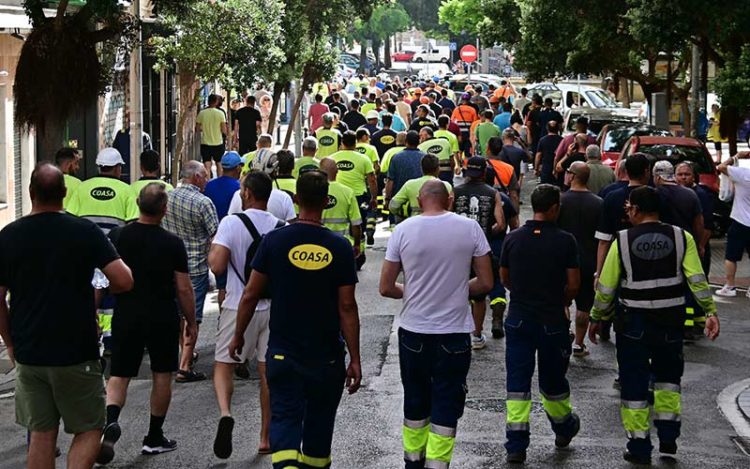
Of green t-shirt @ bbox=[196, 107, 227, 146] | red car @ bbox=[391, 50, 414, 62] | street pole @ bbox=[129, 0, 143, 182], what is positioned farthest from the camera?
red car @ bbox=[391, 50, 414, 62]

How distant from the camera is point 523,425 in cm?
984

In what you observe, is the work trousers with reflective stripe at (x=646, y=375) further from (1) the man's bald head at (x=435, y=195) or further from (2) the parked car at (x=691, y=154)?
(2) the parked car at (x=691, y=154)

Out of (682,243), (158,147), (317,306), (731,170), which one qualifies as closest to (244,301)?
(317,306)

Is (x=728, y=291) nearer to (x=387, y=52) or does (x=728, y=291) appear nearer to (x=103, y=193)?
(x=103, y=193)

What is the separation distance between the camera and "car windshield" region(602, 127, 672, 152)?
2567cm

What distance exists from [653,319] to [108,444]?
3646mm

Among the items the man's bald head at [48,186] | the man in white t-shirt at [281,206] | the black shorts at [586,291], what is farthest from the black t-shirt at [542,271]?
the black shorts at [586,291]

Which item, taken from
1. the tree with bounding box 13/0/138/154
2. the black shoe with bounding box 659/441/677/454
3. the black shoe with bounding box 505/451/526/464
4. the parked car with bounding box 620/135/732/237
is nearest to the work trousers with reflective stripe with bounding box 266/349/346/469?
the black shoe with bounding box 505/451/526/464

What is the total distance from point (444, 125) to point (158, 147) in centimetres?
1042

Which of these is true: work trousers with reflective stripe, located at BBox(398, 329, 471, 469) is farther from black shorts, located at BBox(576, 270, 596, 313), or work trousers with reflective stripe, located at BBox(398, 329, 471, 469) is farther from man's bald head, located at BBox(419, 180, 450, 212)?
black shorts, located at BBox(576, 270, 596, 313)

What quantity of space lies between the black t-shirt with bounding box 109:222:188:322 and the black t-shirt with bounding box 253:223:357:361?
1751 millimetres

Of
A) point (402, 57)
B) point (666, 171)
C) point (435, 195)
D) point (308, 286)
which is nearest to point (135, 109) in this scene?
point (666, 171)

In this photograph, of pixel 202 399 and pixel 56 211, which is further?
pixel 202 399

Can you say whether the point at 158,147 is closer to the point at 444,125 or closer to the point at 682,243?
the point at 444,125
